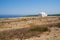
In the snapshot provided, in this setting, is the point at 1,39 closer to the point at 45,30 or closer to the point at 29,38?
the point at 29,38

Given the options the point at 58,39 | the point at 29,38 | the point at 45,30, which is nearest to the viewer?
the point at 58,39

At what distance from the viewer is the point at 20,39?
34.7 ft

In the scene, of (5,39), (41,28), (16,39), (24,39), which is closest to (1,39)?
(5,39)

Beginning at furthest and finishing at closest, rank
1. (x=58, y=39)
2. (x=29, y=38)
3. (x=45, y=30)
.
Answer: (x=45, y=30), (x=29, y=38), (x=58, y=39)

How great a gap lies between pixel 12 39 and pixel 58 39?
12.1ft

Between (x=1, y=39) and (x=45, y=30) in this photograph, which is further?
(x=45, y=30)

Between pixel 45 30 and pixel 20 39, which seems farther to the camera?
pixel 45 30

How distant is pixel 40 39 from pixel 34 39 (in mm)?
493

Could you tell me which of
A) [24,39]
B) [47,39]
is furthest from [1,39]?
[47,39]

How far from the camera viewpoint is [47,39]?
34.7ft

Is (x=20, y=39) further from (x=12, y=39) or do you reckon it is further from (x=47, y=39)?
(x=47, y=39)

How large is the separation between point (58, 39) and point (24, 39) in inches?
106

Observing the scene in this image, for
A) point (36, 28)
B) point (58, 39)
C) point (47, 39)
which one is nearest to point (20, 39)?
point (47, 39)

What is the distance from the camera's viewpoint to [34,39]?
1088 cm
